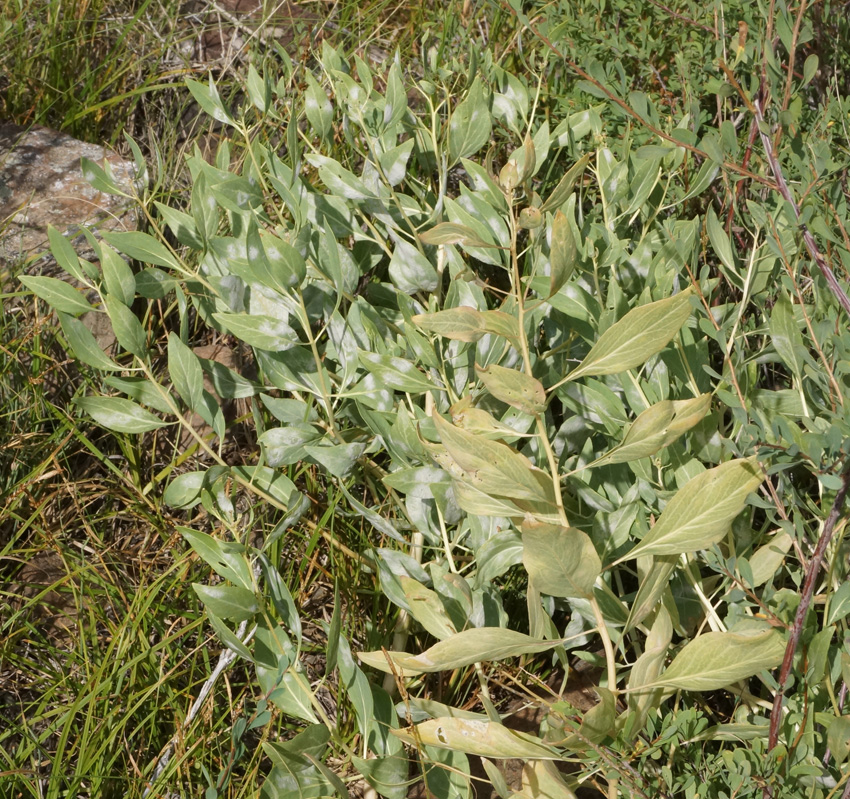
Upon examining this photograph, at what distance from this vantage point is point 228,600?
1118mm

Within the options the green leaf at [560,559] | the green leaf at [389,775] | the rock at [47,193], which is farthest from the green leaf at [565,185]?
the rock at [47,193]

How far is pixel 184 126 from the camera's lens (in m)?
2.36

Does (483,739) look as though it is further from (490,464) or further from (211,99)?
(211,99)

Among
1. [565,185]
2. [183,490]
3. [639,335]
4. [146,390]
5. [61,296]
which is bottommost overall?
[183,490]

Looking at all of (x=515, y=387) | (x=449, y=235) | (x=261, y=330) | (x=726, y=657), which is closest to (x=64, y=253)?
(x=261, y=330)

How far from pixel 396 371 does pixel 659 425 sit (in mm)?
404

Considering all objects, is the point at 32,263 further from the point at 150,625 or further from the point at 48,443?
the point at 150,625

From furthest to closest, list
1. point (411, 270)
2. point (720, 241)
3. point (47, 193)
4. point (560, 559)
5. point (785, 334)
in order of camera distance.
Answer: point (47, 193)
point (411, 270)
point (720, 241)
point (785, 334)
point (560, 559)

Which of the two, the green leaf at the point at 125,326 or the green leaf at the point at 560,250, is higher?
the green leaf at the point at 560,250

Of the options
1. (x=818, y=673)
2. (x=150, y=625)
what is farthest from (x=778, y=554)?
(x=150, y=625)

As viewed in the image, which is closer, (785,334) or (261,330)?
A: (785,334)

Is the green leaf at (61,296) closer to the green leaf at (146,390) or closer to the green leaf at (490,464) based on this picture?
the green leaf at (146,390)

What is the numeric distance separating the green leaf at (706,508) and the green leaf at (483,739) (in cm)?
26

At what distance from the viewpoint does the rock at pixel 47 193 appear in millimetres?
2012
